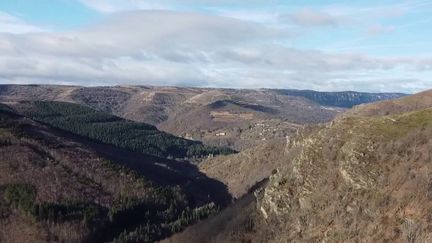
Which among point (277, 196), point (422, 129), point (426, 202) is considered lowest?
point (277, 196)

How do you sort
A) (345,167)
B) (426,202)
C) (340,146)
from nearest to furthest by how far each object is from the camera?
(426,202) → (345,167) → (340,146)

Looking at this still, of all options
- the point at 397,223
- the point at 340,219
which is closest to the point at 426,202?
the point at 397,223

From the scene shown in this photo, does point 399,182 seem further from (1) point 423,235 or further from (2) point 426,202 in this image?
(1) point 423,235

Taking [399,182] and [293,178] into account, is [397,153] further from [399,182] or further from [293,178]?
[293,178]

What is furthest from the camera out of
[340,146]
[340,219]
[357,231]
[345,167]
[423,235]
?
[340,146]

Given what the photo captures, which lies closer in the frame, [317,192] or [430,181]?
[430,181]

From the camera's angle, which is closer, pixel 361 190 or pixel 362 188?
pixel 361 190

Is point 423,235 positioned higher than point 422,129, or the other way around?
point 422,129

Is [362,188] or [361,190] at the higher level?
[362,188]
